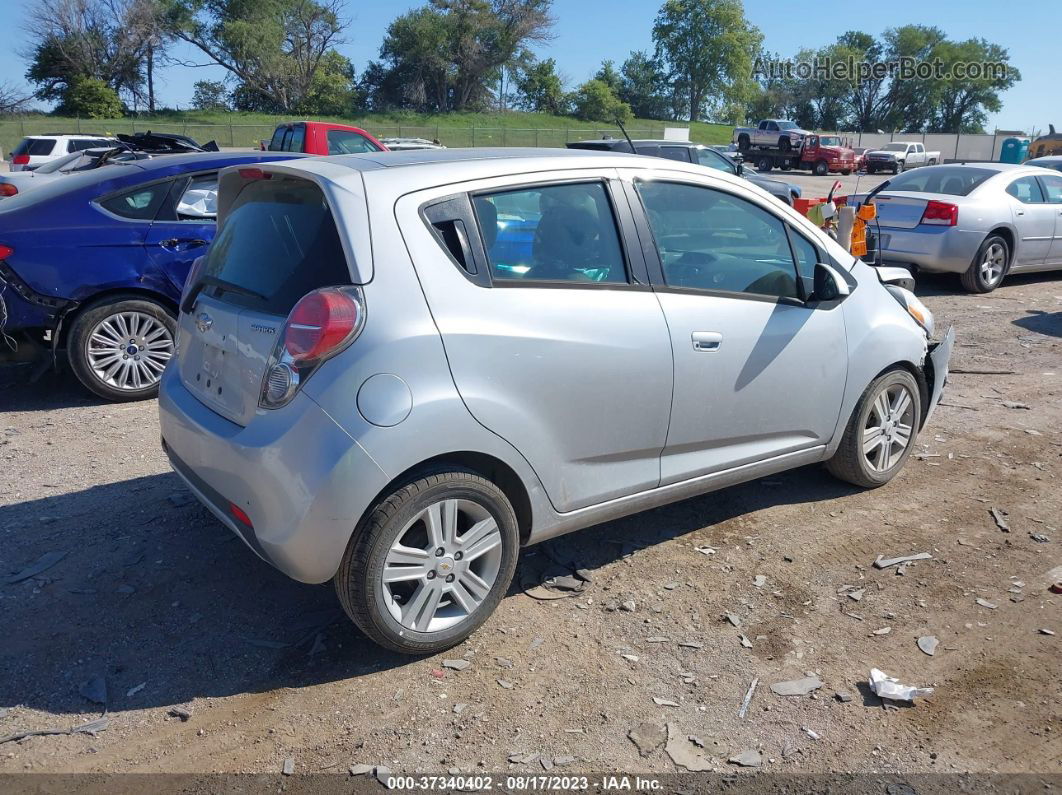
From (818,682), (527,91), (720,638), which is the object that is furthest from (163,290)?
(527,91)

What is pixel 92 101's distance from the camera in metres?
61.2

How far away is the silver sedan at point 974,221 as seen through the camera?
10.6 meters

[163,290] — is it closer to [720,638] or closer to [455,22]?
[720,638]

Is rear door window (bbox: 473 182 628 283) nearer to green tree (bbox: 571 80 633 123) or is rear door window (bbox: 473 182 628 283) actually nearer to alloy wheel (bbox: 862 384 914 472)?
alloy wheel (bbox: 862 384 914 472)

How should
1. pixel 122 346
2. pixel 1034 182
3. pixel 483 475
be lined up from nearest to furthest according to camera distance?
pixel 483 475
pixel 122 346
pixel 1034 182

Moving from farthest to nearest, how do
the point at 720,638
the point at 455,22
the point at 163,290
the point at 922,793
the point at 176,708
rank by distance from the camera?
the point at 455,22
the point at 163,290
the point at 720,638
the point at 176,708
the point at 922,793

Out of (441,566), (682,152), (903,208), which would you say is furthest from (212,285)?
(682,152)

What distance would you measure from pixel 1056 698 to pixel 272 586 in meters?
3.09

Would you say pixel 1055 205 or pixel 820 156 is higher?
pixel 820 156

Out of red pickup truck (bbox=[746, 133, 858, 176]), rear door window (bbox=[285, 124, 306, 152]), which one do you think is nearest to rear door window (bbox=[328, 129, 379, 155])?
rear door window (bbox=[285, 124, 306, 152])

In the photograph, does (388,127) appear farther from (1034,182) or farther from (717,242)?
(717,242)

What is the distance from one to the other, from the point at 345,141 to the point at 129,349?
1112 cm

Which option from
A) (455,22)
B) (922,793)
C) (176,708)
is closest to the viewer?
(922,793)

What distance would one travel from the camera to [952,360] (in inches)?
313
